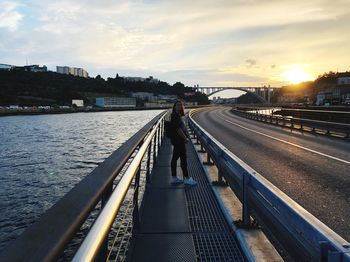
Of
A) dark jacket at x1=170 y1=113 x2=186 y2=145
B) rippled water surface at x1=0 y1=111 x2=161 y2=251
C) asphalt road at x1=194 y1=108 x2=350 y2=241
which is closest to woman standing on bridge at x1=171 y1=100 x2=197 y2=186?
dark jacket at x1=170 y1=113 x2=186 y2=145

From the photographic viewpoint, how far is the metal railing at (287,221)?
8.81 feet

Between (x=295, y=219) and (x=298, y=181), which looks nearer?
(x=295, y=219)

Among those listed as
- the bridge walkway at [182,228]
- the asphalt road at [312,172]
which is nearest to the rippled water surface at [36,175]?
the bridge walkway at [182,228]

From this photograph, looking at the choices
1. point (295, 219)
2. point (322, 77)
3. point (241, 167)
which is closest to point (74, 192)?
point (295, 219)

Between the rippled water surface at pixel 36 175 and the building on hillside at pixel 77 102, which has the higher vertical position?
the building on hillside at pixel 77 102

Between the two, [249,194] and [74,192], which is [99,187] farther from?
[249,194]

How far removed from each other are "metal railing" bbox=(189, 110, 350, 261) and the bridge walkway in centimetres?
51

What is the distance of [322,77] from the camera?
17975 centimetres

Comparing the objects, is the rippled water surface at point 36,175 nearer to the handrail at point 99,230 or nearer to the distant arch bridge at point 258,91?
the handrail at point 99,230

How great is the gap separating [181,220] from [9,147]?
38.3 meters

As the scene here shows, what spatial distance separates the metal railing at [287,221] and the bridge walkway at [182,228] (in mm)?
507

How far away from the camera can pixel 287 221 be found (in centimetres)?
365

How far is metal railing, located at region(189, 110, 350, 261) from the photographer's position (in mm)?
2685

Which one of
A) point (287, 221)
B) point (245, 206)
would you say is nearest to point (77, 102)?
point (245, 206)
